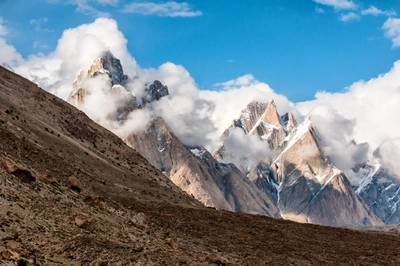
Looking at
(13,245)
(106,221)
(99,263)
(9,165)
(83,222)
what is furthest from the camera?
(106,221)

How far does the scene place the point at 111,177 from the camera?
2173 inches

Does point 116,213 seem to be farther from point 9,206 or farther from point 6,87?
point 6,87

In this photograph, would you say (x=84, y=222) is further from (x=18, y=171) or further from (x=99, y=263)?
(x=18, y=171)

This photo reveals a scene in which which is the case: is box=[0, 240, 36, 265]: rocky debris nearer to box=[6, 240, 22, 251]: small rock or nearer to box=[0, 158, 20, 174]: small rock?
box=[6, 240, 22, 251]: small rock

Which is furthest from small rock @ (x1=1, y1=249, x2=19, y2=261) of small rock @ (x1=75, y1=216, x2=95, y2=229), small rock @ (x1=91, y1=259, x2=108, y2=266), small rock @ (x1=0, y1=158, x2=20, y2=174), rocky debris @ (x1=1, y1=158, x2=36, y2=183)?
small rock @ (x1=0, y1=158, x2=20, y2=174)

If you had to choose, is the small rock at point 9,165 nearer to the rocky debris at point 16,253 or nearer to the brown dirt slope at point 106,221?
the brown dirt slope at point 106,221

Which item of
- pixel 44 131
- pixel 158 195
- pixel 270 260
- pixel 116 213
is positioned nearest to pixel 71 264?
pixel 116 213

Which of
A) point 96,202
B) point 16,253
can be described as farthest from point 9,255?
point 96,202

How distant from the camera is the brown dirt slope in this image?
2575 cm

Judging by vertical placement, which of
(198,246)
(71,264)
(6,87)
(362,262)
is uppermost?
(6,87)

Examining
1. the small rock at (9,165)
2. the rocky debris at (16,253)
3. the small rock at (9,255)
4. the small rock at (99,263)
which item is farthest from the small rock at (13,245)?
the small rock at (9,165)

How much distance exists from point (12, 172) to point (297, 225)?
24152mm

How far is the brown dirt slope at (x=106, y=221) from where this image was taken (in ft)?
84.5

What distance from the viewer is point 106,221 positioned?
3102 centimetres
